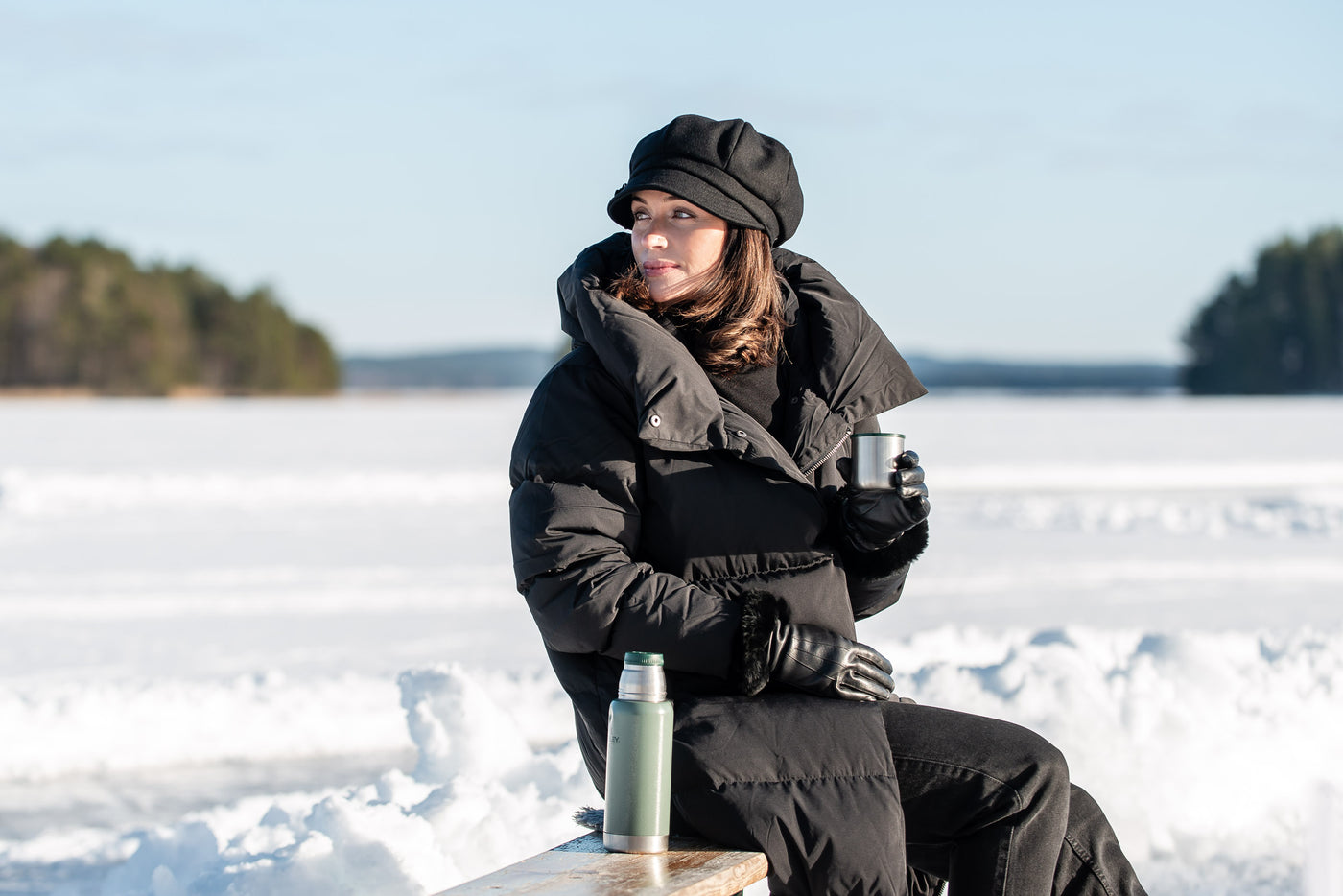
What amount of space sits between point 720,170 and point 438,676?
7.99 feet

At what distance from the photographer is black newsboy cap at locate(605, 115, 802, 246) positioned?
8.09 ft

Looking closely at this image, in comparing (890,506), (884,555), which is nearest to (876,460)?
(890,506)

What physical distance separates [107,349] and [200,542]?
241 ft

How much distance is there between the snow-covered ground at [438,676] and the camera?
359cm

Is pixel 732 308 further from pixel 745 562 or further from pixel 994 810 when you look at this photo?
pixel 994 810

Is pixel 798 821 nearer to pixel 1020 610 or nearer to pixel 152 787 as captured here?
pixel 152 787

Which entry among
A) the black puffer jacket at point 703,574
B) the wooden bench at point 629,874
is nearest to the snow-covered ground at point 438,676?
the wooden bench at point 629,874

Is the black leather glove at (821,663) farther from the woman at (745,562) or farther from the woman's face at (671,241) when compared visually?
the woman's face at (671,241)

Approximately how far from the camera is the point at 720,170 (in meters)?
2.48

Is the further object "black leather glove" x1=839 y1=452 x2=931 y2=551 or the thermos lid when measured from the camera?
"black leather glove" x1=839 y1=452 x2=931 y2=551

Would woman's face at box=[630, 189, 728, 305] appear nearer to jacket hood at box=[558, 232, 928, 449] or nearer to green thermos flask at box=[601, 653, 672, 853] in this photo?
jacket hood at box=[558, 232, 928, 449]

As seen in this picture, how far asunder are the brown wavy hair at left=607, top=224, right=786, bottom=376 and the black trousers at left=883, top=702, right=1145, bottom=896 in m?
0.71

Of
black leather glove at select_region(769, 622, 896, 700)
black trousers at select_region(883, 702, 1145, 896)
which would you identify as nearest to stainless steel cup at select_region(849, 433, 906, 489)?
black leather glove at select_region(769, 622, 896, 700)

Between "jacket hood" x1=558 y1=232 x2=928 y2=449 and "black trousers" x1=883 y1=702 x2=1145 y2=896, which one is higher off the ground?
"jacket hood" x1=558 y1=232 x2=928 y2=449
